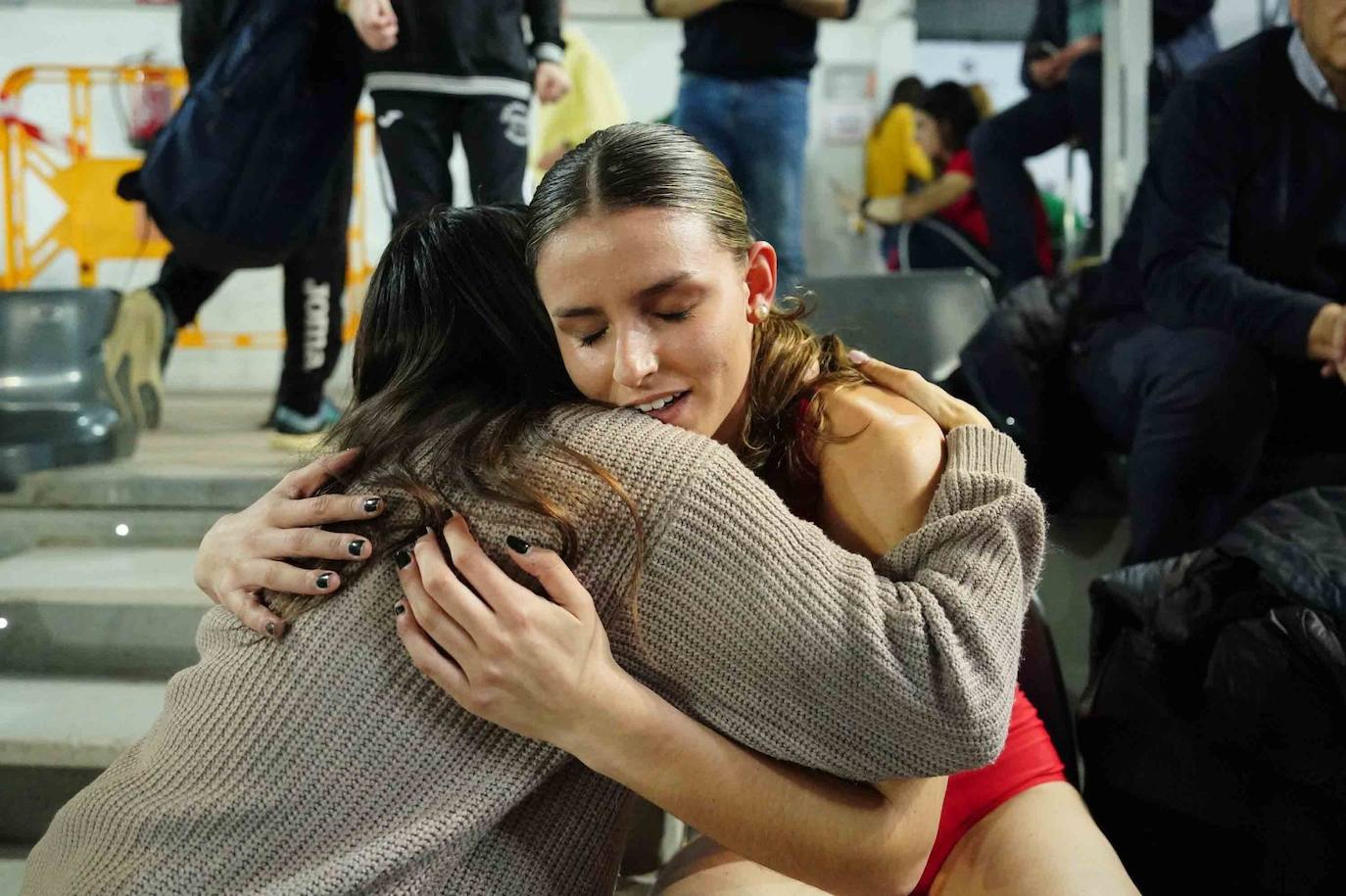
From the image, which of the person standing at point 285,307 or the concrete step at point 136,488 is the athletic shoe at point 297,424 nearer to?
the person standing at point 285,307

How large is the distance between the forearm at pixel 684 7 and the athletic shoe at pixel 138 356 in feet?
3.15

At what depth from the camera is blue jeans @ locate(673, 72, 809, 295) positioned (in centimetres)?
172

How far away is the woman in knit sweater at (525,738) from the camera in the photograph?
2.23 feet

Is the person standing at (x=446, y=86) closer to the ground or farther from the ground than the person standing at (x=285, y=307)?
farther from the ground

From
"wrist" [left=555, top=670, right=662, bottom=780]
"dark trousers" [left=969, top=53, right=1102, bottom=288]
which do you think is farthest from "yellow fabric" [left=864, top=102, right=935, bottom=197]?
"wrist" [left=555, top=670, right=662, bottom=780]

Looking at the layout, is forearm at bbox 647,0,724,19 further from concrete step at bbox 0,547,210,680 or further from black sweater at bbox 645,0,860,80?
concrete step at bbox 0,547,210,680

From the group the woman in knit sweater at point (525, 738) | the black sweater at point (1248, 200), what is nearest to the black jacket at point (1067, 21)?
the black sweater at point (1248, 200)

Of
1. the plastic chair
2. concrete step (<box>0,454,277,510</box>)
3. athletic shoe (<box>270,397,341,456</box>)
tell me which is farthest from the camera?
athletic shoe (<box>270,397,341,456</box>)

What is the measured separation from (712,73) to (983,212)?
1064mm

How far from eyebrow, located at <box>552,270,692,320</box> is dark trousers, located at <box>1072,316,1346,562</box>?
1.04 meters

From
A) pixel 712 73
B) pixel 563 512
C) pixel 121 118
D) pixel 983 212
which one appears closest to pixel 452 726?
pixel 563 512

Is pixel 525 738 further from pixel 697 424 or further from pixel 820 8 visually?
pixel 820 8

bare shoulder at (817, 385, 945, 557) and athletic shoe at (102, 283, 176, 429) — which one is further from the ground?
bare shoulder at (817, 385, 945, 557)

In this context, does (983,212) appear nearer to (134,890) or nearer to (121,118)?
(121,118)
